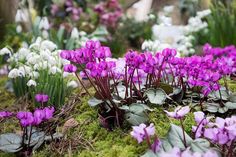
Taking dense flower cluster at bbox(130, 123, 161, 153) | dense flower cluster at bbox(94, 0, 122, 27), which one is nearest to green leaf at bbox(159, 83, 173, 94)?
dense flower cluster at bbox(130, 123, 161, 153)

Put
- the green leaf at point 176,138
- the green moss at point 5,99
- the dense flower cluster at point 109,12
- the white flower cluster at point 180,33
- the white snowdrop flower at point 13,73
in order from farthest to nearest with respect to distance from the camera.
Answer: the dense flower cluster at point 109,12
the white flower cluster at point 180,33
the green moss at point 5,99
the white snowdrop flower at point 13,73
the green leaf at point 176,138

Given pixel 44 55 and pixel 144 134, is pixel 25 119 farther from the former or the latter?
pixel 44 55

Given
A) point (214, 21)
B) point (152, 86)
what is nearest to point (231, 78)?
point (152, 86)

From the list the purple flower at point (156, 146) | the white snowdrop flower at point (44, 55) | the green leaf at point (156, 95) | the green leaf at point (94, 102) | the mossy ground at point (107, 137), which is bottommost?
the mossy ground at point (107, 137)

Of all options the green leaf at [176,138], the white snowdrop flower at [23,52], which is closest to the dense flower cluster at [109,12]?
the white snowdrop flower at [23,52]

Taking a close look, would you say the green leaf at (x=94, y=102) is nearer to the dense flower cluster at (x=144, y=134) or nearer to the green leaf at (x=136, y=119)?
the green leaf at (x=136, y=119)

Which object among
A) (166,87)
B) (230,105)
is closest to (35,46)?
(166,87)
